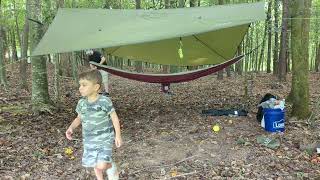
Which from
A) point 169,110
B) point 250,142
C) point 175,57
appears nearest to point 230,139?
point 250,142

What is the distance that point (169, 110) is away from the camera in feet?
22.7

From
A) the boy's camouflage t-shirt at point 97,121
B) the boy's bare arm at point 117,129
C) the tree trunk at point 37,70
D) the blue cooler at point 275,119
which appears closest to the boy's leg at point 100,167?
the boy's camouflage t-shirt at point 97,121

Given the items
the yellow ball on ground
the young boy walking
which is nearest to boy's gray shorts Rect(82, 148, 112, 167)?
the young boy walking

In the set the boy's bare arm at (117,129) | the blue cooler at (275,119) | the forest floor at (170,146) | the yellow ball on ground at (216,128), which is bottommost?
the forest floor at (170,146)

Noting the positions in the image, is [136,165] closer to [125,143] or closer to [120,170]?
[120,170]

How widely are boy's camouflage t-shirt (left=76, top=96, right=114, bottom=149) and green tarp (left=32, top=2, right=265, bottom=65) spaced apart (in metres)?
1.79

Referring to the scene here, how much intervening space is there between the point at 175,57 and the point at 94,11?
2.38 m

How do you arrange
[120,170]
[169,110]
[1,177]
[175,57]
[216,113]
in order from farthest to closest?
[175,57], [169,110], [216,113], [120,170], [1,177]

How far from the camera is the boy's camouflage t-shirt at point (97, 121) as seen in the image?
10.8ft

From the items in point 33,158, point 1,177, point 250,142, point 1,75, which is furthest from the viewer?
point 1,75

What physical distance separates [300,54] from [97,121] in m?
3.51

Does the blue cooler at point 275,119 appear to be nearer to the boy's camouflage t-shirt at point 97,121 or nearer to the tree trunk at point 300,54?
the tree trunk at point 300,54

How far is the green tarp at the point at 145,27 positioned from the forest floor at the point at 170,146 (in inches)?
49.6

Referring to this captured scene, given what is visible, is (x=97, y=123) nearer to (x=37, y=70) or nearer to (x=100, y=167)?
(x=100, y=167)
